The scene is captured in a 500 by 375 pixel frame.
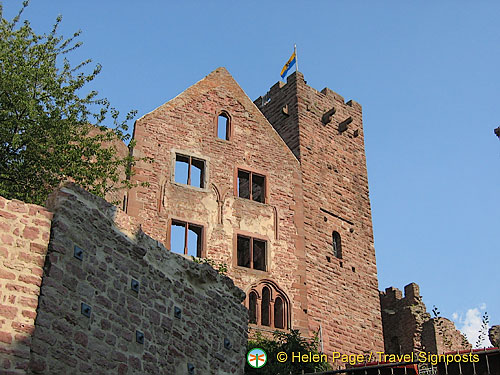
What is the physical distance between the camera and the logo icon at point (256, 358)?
1416cm

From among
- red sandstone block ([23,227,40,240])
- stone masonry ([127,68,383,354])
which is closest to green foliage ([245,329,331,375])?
stone masonry ([127,68,383,354])

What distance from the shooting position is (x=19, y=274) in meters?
8.00

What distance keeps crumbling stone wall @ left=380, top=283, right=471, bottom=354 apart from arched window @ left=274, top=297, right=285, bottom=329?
7732mm

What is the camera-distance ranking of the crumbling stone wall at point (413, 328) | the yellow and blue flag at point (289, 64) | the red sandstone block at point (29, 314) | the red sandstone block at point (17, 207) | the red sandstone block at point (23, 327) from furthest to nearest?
the yellow and blue flag at point (289, 64) → the crumbling stone wall at point (413, 328) → the red sandstone block at point (17, 207) → the red sandstone block at point (29, 314) → the red sandstone block at point (23, 327)

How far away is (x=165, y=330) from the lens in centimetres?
1007

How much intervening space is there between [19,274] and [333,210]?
616 inches

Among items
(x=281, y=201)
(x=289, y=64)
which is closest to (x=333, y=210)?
(x=281, y=201)

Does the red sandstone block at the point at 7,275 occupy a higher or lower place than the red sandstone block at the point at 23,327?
higher

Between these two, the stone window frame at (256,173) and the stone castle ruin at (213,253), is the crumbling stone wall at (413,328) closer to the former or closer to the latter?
the stone castle ruin at (213,253)

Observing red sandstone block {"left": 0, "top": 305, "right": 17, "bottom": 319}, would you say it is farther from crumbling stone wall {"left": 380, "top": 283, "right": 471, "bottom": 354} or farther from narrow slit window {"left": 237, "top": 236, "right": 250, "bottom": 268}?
crumbling stone wall {"left": 380, "top": 283, "right": 471, "bottom": 354}

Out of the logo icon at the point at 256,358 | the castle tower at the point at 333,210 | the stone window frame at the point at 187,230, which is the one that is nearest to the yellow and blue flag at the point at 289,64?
the castle tower at the point at 333,210

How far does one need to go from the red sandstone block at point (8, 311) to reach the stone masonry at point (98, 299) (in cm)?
1

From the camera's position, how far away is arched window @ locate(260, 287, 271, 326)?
18.8m

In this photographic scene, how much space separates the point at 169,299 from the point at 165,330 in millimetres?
485
